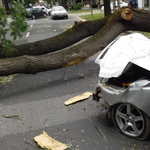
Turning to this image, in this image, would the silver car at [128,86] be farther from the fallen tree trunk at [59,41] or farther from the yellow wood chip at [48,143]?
the fallen tree trunk at [59,41]

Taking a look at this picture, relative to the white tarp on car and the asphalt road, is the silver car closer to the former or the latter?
the white tarp on car

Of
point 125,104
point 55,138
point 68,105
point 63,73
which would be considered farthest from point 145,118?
point 63,73

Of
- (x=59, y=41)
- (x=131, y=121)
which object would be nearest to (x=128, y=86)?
(x=131, y=121)

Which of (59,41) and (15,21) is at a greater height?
(15,21)

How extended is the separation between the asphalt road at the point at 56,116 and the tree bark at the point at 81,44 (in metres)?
0.63

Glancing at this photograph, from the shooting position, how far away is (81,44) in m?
6.78

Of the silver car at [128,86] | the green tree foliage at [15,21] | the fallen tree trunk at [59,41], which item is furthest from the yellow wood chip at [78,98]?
the fallen tree trunk at [59,41]

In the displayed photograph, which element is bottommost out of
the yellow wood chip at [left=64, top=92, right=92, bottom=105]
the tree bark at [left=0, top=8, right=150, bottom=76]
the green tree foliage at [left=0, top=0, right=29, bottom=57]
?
the yellow wood chip at [left=64, top=92, right=92, bottom=105]

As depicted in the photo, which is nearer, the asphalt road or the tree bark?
the asphalt road

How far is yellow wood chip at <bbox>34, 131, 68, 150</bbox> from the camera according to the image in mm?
3406

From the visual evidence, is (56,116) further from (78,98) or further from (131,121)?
(131,121)

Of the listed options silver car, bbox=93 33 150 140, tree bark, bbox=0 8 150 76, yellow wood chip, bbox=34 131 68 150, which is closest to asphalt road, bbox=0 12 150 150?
yellow wood chip, bbox=34 131 68 150

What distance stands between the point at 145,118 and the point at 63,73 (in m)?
4.49

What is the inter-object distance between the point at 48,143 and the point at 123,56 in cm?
195
